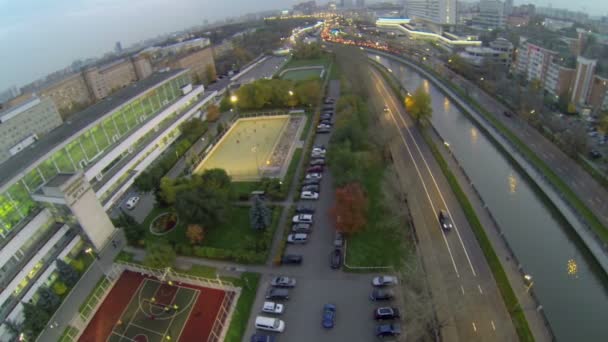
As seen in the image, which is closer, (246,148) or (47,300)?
(47,300)

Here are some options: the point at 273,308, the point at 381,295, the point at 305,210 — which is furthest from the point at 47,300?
the point at 381,295

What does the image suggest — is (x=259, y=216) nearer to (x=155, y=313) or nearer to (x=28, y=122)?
(x=155, y=313)

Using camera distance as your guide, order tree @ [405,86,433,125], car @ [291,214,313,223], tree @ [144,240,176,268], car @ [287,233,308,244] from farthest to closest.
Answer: tree @ [405,86,433,125], car @ [291,214,313,223], car @ [287,233,308,244], tree @ [144,240,176,268]

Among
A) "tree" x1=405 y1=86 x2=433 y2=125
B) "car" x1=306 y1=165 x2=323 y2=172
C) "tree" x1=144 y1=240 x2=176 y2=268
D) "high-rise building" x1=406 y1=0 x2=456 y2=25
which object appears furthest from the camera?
"high-rise building" x1=406 y1=0 x2=456 y2=25

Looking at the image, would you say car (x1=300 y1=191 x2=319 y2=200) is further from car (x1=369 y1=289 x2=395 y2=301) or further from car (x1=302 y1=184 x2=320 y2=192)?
car (x1=369 y1=289 x2=395 y2=301)

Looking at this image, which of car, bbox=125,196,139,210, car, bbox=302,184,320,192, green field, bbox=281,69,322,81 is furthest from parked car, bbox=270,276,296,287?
green field, bbox=281,69,322,81

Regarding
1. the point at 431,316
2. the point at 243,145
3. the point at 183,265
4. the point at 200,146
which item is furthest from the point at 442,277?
the point at 200,146
